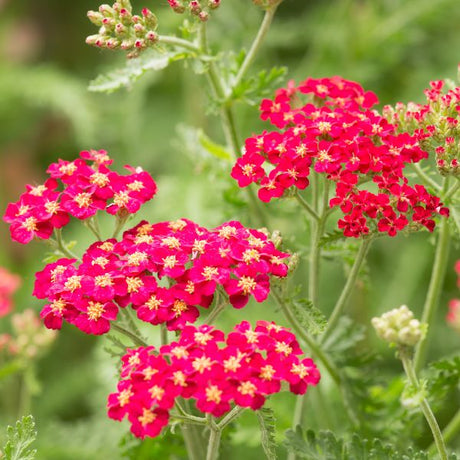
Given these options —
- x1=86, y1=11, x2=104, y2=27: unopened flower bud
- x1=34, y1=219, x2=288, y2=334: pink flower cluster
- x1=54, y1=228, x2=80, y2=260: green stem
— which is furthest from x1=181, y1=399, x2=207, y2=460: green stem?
x1=86, y1=11, x2=104, y2=27: unopened flower bud

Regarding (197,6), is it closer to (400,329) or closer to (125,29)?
(125,29)

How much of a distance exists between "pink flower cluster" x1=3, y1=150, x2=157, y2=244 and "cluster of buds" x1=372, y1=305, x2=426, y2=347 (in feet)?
1.52

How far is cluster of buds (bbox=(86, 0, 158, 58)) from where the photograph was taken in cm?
142

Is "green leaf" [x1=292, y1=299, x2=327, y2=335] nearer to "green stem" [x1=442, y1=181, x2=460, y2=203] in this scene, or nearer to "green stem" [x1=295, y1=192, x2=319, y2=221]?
"green stem" [x1=295, y1=192, x2=319, y2=221]

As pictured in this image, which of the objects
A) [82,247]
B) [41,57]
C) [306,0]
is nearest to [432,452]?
[82,247]

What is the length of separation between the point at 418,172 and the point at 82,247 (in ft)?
6.22

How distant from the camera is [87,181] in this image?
4.76ft

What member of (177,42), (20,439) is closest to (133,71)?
(177,42)

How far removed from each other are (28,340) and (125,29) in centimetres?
83

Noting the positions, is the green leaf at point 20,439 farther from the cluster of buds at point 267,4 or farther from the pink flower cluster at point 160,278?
the cluster of buds at point 267,4

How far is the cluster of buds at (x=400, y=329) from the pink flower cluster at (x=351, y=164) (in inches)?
5.5

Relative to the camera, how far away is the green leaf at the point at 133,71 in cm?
157

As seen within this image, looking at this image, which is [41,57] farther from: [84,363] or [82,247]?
[84,363]

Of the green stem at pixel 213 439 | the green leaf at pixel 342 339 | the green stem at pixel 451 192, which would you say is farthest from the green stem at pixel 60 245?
the green stem at pixel 451 192
